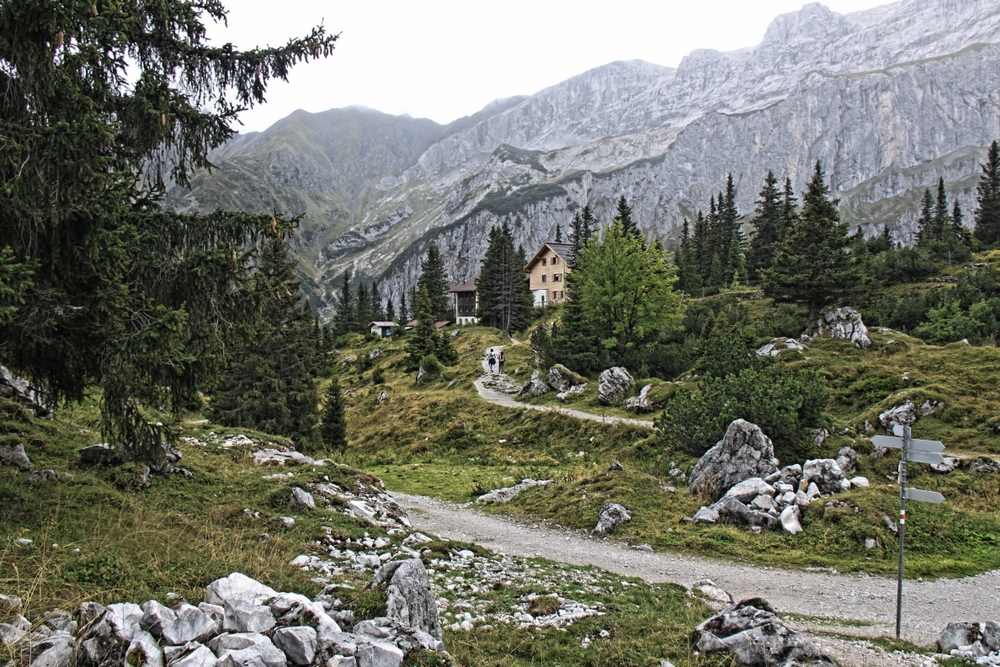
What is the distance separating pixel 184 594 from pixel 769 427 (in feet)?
57.3

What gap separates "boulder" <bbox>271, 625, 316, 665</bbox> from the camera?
5289 millimetres

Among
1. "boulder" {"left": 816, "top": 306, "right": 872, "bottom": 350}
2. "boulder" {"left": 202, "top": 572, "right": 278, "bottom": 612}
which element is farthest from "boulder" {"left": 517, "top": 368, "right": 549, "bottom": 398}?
"boulder" {"left": 202, "top": 572, "right": 278, "bottom": 612}

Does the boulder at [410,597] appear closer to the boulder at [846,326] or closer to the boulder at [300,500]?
the boulder at [300,500]

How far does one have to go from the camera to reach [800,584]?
11297mm

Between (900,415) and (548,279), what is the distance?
61.0m

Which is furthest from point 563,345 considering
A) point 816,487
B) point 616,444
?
point 816,487

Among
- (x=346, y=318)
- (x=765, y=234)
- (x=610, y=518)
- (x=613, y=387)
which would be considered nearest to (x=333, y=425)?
(x=613, y=387)

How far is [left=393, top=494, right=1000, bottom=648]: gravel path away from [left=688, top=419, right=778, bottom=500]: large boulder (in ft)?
13.9

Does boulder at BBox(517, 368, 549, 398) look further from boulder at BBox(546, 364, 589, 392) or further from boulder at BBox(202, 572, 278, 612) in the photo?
boulder at BBox(202, 572, 278, 612)

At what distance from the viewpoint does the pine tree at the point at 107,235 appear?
7578 mm

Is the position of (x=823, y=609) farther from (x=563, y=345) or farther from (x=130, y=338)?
(x=563, y=345)

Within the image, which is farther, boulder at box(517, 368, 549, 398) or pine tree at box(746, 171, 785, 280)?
pine tree at box(746, 171, 785, 280)

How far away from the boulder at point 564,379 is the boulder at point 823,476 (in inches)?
748

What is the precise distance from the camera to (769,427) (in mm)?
18188
